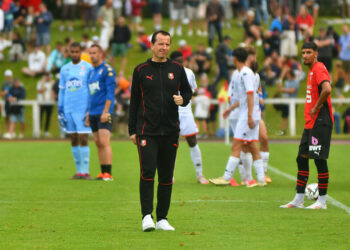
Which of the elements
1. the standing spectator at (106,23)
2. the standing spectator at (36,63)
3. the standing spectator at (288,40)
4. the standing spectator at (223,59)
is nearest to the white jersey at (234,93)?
the standing spectator at (223,59)

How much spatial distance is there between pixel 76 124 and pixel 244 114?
3180mm

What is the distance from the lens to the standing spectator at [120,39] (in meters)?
31.8

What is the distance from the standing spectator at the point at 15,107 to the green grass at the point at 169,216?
11872 mm

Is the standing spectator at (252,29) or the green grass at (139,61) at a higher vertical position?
the standing spectator at (252,29)

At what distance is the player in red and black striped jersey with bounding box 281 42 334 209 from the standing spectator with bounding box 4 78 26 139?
1929 cm

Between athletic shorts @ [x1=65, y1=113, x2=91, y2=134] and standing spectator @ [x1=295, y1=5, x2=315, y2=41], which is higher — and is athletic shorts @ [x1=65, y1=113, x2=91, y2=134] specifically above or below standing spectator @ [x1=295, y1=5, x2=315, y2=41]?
below

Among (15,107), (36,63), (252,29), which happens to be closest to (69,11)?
(36,63)

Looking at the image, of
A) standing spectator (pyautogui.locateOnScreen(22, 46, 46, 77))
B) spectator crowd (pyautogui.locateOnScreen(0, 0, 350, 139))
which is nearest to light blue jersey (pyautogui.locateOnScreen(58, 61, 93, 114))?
spectator crowd (pyautogui.locateOnScreen(0, 0, 350, 139))

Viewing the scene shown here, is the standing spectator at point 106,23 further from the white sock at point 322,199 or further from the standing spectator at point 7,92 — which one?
the white sock at point 322,199

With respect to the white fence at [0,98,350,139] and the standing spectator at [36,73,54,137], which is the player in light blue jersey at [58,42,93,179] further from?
the standing spectator at [36,73,54,137]

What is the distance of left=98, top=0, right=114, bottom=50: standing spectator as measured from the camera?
116ft

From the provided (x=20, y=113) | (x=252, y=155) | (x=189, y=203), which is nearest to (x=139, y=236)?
(x=189, y=203)

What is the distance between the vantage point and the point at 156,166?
8.45 m

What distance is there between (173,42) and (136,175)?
74.3ft
